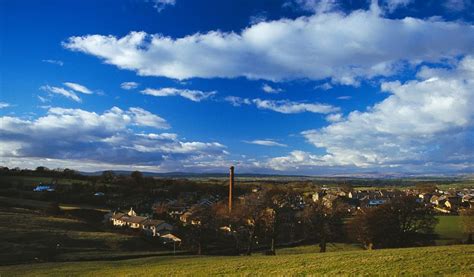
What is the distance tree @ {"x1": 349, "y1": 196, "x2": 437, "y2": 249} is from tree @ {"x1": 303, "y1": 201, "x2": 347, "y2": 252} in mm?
4211

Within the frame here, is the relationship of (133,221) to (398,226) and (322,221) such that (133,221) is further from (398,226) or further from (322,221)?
(398,226)

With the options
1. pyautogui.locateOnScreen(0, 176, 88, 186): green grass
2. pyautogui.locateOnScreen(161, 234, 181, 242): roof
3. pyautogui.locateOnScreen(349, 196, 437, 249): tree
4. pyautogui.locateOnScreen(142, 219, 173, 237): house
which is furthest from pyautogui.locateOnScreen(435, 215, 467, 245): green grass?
pyautogui.locateOnScreen(0, 176, 88, 186): green grass

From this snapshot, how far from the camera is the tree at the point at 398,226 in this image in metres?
66.1

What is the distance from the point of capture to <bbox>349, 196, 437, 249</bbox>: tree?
66.1 meters

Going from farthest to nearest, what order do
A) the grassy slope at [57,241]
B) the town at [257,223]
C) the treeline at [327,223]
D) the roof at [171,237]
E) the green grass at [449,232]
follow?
the roof at [171,237], the green grass at [449,232], the town at [257,223], the treeline at [327,223], the grassy slope at [57,241]

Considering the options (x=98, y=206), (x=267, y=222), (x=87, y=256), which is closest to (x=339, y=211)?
(x=267, y=222)

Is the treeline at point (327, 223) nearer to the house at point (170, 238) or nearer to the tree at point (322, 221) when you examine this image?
the tree at point (322, 221)

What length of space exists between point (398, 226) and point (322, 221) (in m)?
12.1

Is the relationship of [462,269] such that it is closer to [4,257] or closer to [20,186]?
[4,257]

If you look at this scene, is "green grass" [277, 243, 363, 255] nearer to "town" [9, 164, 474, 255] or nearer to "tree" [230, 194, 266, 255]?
"town" [9, 164, 474, 255]

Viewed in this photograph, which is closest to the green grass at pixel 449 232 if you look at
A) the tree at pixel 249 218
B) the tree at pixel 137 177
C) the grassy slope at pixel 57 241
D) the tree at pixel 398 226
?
the tree at pixel 398 226

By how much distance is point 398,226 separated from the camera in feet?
219

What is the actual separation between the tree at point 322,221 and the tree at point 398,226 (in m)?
4.21

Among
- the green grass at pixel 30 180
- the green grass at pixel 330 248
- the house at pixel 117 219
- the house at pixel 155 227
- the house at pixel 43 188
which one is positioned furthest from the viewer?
the green grass at pixel 30 180
